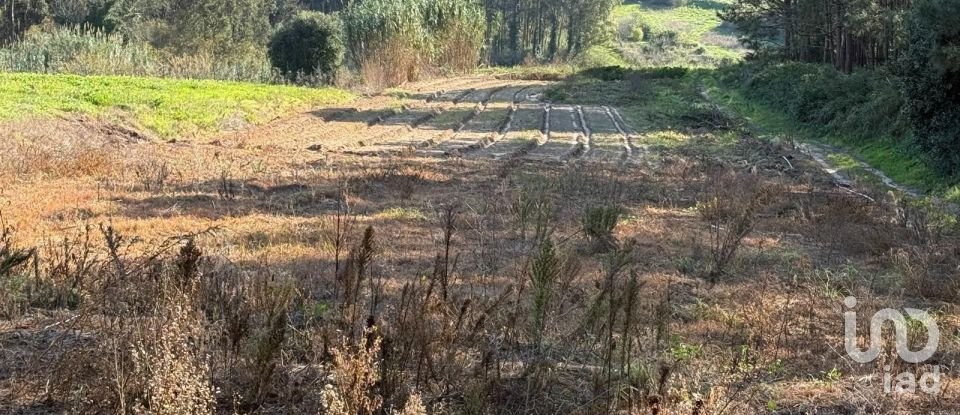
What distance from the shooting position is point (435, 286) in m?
6.20

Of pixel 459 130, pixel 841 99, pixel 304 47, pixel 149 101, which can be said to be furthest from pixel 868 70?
pixel 304 47

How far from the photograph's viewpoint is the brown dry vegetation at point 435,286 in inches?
158

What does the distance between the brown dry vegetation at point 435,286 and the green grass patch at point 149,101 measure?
189 centimetres

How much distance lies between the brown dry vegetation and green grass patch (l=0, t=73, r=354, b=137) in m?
1.89

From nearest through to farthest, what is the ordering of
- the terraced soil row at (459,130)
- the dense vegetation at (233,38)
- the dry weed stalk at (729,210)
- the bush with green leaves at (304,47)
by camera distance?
the dry weed stalk at (729,210) < the terraced soil row at (459,130) < the dense vegetation at (233,38) < the bush with green leaves at (304,47)

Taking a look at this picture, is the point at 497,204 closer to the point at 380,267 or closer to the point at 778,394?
the point at 380,267

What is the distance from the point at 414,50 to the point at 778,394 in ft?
112

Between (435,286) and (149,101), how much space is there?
14029 mm

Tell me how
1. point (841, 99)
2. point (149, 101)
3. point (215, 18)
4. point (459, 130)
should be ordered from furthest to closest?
point (215, 18), point (841, 99), point (459, 130), point (149, 101)

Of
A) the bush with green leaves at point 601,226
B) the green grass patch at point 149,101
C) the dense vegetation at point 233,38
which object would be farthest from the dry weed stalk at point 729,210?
the dense vegetation at point 233,38

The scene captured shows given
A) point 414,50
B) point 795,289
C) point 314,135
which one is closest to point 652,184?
point 795,289

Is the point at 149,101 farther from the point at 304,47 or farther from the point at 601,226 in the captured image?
the point at 304,47

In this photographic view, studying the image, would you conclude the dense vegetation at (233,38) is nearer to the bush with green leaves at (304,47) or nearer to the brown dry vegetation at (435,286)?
the bush with green leaves at (304,47)

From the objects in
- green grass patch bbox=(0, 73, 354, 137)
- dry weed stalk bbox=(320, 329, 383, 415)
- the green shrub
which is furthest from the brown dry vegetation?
the green shrub
